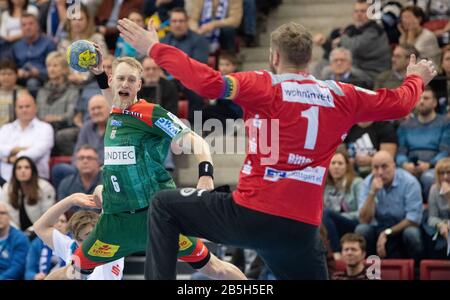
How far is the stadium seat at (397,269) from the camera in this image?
12125mm

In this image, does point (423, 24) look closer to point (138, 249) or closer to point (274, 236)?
point (138, 249)

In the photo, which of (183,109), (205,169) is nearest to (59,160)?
(183,109)

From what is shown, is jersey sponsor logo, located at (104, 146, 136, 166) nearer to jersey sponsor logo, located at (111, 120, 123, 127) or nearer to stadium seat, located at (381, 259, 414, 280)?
jersey sponsor logo, located at (111, 120, 123, 127)

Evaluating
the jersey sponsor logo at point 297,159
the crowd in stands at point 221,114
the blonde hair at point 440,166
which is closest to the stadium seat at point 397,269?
the crowd in stands at point 221,114

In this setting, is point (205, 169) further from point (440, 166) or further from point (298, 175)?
point (440, 166)

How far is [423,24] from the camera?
15000mm

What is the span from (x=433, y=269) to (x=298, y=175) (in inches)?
187

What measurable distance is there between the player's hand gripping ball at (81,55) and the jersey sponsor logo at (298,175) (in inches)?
87.8

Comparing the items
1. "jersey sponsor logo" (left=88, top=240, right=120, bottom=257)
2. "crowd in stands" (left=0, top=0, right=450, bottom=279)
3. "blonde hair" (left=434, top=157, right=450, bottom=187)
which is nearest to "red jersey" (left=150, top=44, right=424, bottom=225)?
"jersey sponsor logo" (left=88, top=240, right=120, bottom=257)

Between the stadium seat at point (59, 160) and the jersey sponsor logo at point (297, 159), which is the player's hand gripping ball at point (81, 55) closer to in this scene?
the jersey sponsor logo at point (297, 159)

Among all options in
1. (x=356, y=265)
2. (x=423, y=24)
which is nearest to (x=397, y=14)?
(x=423, y=24)

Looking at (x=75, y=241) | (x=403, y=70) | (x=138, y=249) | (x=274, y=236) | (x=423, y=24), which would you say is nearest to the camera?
(x=274, y=236)

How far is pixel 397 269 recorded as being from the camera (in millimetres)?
12164
